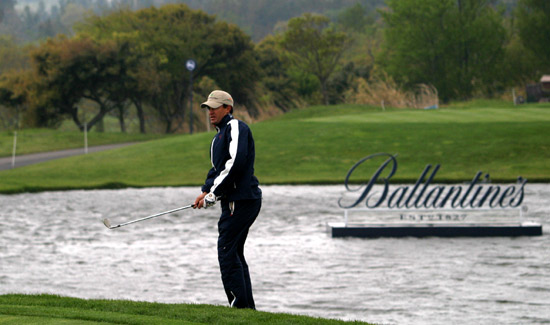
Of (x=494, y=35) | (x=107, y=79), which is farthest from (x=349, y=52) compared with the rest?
(x=107, y=79)

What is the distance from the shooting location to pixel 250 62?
71.5m

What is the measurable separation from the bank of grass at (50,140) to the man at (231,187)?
35.6m

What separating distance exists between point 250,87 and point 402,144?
1509 inches

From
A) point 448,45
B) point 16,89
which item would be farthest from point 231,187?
point 448,45

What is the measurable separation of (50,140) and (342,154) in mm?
20948

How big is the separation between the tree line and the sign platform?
40.2 m

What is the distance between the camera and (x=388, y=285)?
11.7 m

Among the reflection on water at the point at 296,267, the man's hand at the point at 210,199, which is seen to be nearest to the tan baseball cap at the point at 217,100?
the man's hand at the point at 210,199

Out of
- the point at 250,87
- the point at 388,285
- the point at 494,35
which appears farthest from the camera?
the point at 494,35

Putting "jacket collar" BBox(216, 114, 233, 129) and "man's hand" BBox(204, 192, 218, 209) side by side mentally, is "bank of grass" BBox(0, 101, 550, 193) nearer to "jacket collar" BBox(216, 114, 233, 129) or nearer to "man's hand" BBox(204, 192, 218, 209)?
"jacket collar" BBox(216, 114, 233, 129)

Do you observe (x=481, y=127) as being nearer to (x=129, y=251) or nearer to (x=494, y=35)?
(x=129, y=251)

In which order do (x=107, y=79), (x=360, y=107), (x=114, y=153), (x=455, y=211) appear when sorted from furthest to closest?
(x=107, y=79) < (x=360, y=107) < (x=114, y=153) < (x=455, y=211)

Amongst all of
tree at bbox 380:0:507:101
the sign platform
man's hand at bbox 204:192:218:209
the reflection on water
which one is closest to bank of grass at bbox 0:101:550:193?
the reflection on water

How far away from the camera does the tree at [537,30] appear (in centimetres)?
7844
